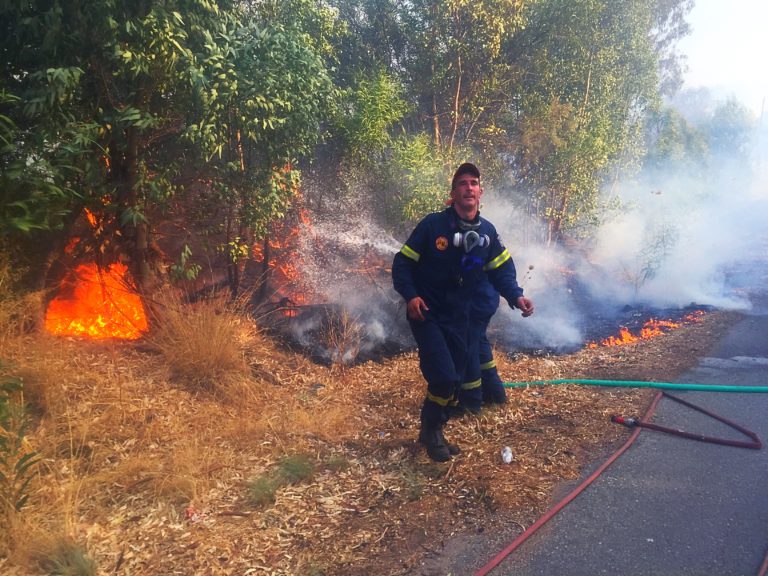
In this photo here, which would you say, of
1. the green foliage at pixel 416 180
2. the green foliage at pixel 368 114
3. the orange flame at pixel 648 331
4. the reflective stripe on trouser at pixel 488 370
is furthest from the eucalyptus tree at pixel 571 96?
the reflective stripe on trouser at pixel 488 370

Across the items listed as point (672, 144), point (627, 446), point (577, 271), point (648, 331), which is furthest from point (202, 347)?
point (672, 144)

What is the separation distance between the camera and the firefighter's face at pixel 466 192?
3.54 metres

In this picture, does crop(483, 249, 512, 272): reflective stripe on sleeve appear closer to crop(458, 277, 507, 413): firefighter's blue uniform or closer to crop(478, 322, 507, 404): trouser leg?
crop(458, 277, 507, 413): firefighter's blue uniform

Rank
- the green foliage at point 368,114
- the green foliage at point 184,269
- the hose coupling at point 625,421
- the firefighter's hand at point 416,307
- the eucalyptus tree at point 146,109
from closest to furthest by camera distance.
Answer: the firefighter's hand at point 416,307
the eucalyptus tree at point 146,109
the hose coupling at point 625,421
the green foliage at point 184,269
the green foliage at point 368,114

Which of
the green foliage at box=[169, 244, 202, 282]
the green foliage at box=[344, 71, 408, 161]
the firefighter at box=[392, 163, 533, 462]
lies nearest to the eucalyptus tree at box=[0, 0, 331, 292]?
the green foliage at box=[169, 244, 202, 282]

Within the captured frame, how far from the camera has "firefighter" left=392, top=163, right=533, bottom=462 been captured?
11.5 feet

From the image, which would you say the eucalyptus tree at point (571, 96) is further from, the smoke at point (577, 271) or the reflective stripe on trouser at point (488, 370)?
the reflective stripe on trouser at point (488, 370)

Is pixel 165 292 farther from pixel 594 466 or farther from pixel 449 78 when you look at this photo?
pixel 449 78

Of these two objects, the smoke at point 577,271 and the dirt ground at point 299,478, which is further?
the smoke at point 577,271

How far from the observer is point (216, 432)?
13.2 ft

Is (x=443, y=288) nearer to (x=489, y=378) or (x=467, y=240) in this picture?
(x=467, y=240)

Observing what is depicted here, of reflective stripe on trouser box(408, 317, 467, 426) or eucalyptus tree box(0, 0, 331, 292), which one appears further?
eucalyptus tree box(0, 0, 331, 292)

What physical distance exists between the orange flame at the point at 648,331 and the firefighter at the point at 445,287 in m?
4.86

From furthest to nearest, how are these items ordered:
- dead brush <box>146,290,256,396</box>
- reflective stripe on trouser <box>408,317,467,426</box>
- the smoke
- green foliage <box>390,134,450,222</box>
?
green foliage <box>390,134,450,222</box>, the smoke, dead brush <box>146,290,256,396</box>, reflective stripe on trouser <box>408,317,467,426</box>
